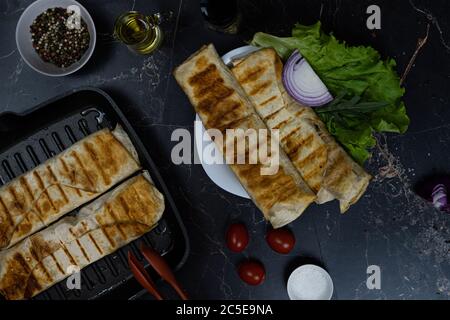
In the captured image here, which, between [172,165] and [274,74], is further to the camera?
[172,165]

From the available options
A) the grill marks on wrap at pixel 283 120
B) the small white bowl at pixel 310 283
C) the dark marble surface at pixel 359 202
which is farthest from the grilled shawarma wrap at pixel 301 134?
the small white bowl at pixel 310 283

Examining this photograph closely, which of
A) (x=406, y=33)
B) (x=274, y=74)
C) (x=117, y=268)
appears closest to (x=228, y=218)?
(x=117, y=268)

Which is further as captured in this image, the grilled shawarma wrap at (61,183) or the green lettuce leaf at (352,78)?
the grilled shawarma wrap at (61,183)

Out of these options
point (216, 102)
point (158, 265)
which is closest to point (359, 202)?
point (216, 102)

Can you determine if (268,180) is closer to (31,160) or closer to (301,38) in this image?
(301,38)

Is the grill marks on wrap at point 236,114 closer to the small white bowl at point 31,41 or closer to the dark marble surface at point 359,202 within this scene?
the dark marble surface at point 359,202

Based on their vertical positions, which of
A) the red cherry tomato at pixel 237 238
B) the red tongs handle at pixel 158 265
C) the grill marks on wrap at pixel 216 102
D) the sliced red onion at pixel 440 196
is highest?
the grill marks on wrap at pixel 216 102

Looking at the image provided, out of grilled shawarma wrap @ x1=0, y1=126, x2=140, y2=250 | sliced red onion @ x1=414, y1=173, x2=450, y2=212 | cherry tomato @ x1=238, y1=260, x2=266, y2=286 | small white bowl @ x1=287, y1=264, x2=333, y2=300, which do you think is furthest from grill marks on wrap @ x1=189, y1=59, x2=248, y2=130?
sliced red onion @ x1=414, y1=173, x2=450, y2=212
